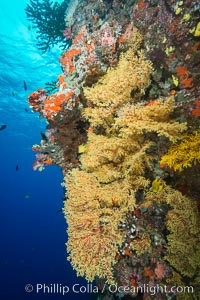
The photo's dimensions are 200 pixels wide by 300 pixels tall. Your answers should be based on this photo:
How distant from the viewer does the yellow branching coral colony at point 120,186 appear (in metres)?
3.33

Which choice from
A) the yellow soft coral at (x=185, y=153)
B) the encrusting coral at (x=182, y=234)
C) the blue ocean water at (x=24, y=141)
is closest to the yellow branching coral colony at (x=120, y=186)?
the encrusting coral at (x=182, y=234)

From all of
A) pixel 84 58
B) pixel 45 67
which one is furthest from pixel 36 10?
pixel 45 67

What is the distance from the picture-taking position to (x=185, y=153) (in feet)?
10.2

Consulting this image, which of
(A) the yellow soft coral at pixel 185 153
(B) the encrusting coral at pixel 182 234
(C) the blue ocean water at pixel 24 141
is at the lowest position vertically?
(B) the encrusting coral at pixel 182 234

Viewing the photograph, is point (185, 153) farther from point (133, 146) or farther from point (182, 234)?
point (182, 234)

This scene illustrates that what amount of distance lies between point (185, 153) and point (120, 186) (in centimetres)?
105

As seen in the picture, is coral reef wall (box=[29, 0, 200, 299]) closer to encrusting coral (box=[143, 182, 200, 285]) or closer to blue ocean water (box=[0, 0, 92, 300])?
encrusting coral (box=[143, 182, 200, 285])

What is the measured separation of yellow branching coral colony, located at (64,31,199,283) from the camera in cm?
333

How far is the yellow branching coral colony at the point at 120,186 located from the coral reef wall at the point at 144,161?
0.01m

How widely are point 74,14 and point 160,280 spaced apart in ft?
20.3

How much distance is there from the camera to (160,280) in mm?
3754

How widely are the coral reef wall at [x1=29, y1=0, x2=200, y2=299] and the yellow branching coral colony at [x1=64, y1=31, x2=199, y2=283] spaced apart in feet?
0.05

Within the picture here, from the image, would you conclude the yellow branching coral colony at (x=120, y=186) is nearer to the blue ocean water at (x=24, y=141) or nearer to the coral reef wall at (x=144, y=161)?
the coral reef wall at (x=144, y=161)

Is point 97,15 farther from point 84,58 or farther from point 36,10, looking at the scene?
point 36,10
